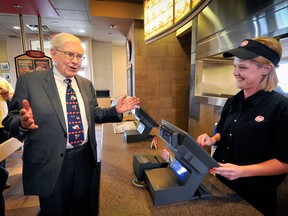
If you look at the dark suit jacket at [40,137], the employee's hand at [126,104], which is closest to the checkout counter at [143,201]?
the dark suit jacket at [40,137]

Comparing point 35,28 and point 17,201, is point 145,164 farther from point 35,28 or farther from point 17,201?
point 35,28

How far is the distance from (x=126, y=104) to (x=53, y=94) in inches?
21.6

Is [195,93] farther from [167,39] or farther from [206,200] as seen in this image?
[206,200]

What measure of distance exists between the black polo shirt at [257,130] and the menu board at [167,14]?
704mm

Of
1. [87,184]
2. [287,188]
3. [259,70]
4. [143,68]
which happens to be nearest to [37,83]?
[87,184]

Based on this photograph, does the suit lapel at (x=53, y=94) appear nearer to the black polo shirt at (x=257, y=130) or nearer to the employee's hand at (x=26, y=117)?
the employee's hand at (x=26, y=117)

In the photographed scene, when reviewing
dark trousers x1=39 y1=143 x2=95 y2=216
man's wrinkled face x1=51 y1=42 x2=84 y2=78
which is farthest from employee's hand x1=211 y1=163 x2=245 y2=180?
man's wrinkled face x1=51 y1=42 x2=84 y2=78

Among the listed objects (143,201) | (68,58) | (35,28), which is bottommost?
(143,201)

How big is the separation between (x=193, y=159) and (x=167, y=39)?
10.4 ft

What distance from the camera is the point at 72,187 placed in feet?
4.25

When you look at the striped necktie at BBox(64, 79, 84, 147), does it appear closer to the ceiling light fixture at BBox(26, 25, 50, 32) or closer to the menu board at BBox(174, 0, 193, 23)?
the menu board at BBox(174, 0, 193, 23)

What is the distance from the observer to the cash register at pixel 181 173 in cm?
76

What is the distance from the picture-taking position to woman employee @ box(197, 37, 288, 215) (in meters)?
0.83

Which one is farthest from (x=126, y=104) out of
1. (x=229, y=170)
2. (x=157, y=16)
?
(x=157, y=16)
